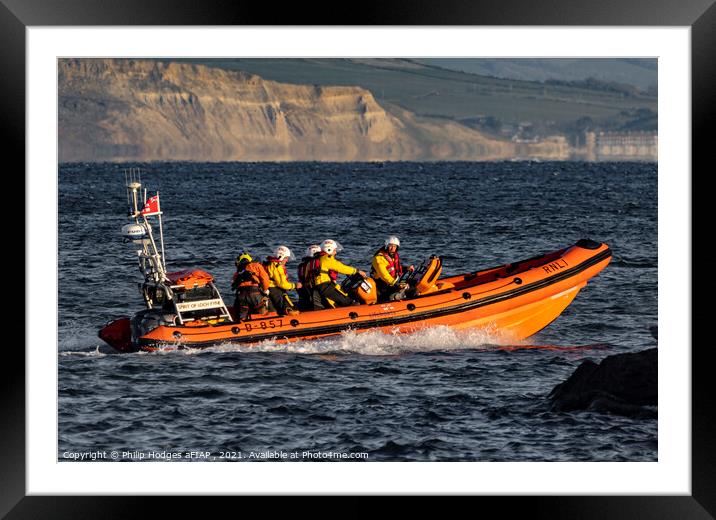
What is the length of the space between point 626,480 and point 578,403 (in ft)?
14.5

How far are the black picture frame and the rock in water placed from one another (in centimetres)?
405

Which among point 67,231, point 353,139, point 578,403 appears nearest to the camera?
point 578,403

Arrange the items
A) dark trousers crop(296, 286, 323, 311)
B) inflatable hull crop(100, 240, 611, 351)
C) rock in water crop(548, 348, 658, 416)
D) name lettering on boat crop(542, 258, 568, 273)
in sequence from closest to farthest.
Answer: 1. rock in water crop(548, 348, 658, 416)
2. inflatable hull crop(100, 240, 611, 351)
3. dark trousers crop(296, 286, 323, 311)
4. name lettering on boat crop(542, 258, 568, 273)

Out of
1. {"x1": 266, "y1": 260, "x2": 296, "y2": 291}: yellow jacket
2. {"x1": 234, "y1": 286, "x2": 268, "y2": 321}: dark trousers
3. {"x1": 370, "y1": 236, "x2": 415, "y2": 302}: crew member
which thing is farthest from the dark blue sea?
{"x1": 266, "y1": 260, "x2": 296, "y2": 291}: yellow jacket

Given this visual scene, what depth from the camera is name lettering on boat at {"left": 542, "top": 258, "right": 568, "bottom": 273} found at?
18516 millimetres

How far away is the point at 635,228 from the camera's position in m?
44.8

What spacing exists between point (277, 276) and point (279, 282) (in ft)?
0.31

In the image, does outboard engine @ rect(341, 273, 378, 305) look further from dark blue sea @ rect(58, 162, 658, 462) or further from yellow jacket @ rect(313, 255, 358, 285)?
dark blue sea @ rect(58, 162, 658, 462)

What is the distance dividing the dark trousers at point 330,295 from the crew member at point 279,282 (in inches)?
15.5
